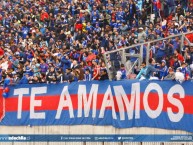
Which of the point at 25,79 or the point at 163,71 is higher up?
the point at 25,79

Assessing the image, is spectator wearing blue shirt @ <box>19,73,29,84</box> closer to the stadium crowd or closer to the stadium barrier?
the stadium crowd

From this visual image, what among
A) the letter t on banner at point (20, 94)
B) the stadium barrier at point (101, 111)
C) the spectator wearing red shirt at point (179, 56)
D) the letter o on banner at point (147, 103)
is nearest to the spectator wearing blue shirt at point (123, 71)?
the stadium barrier at point (101, 111)

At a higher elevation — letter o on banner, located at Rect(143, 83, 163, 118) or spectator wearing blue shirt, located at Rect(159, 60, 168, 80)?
spectator wearing blue shirt, located at Rect(159, 60, 168, 80)

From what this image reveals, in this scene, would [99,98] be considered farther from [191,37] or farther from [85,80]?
[191,37]

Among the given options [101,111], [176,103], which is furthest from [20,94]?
[176,103]

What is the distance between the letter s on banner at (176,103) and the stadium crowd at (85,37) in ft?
1.54

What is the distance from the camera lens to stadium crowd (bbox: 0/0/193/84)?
885 inches

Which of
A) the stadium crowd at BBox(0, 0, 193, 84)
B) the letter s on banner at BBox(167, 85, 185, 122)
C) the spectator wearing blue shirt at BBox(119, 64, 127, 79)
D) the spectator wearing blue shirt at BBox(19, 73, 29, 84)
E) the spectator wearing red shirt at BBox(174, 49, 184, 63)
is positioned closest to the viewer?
the letter s on banner at BBox(167, 85, 185, 122)

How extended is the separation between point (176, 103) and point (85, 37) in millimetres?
12977

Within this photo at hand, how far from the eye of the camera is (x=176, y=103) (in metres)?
20.9

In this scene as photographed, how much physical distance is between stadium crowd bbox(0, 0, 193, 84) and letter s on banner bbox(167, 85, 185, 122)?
0.47 meters

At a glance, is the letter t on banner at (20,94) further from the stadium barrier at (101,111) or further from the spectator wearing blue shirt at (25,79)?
the spectator wearing blue shirt at (25,79)

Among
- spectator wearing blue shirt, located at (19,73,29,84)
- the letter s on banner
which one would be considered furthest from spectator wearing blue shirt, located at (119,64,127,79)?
spectator wearing blue shirt, located at (19,73,29,84)

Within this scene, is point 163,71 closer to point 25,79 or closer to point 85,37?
point 25,79
